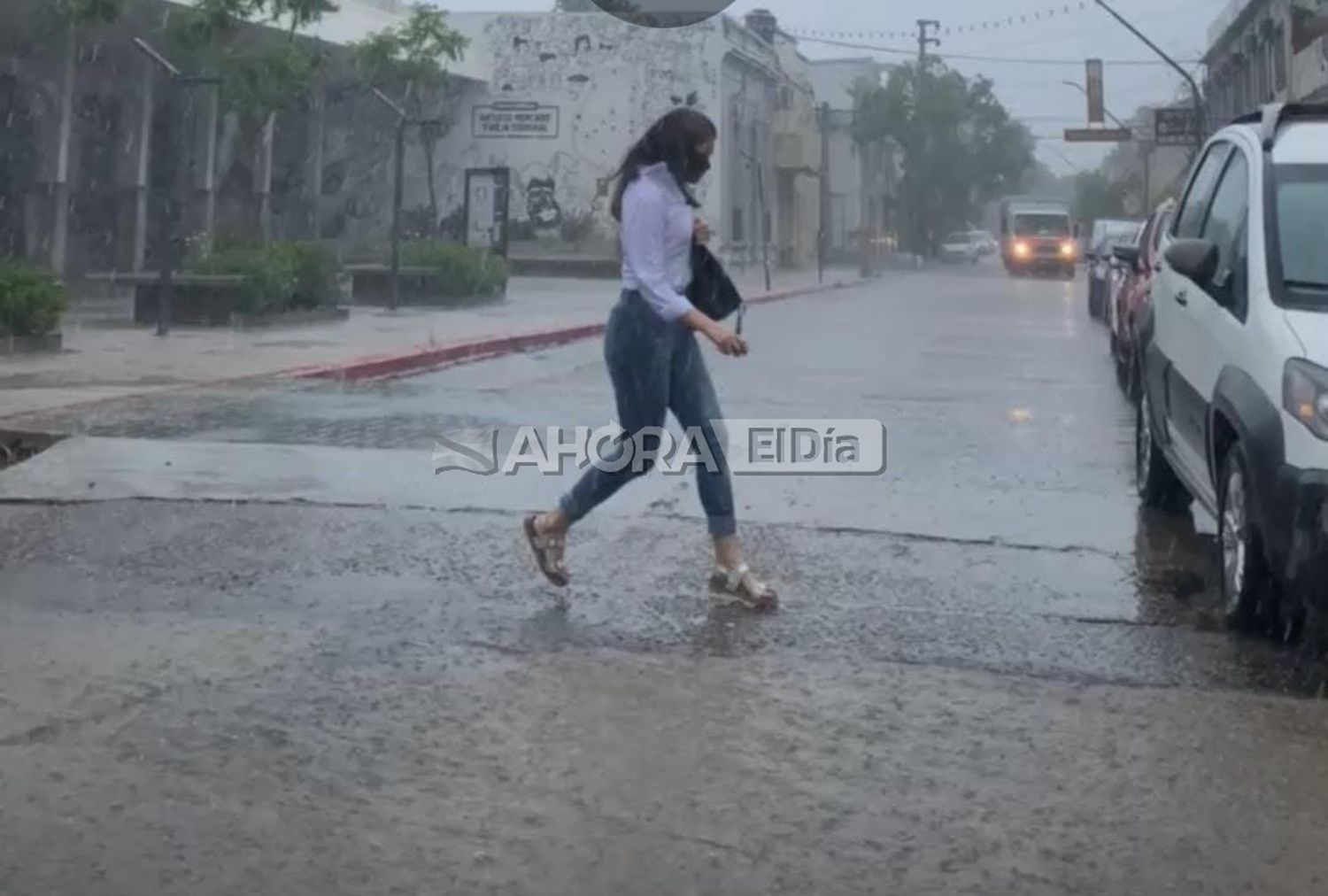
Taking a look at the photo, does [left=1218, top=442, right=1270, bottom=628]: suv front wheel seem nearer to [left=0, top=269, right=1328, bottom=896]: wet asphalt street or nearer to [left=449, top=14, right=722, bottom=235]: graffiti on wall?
[left=0, top=269, right=1328, bottom=896]: wet asphalt street

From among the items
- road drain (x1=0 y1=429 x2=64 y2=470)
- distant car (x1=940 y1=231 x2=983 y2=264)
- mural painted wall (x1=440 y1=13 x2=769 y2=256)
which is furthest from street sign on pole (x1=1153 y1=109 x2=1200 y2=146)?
distant car (x1=940 y1=231 x2=983 y2=264)

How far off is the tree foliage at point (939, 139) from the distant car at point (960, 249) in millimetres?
980

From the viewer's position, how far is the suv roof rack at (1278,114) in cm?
725

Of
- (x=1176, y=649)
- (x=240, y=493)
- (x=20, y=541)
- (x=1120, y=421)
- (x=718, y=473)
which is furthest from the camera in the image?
(x=1120, y=421)

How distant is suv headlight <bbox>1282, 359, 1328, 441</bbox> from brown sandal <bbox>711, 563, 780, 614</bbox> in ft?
6.09

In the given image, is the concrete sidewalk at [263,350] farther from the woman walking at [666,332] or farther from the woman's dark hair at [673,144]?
the woman's dark hair at [673,144]

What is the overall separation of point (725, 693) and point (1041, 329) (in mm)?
20517

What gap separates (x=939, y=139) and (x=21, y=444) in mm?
71681

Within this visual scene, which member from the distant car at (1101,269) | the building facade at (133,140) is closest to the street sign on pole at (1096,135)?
the distant car at (1101,269)

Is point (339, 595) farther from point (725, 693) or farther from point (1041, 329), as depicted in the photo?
point (1041, 329)

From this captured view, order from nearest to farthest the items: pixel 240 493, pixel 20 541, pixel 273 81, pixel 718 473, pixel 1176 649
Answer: pixel 1176 649 < pixel 718 473 < pixel 20 541 < pixel 240 493 < pixel 273 81

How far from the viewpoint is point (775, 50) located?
58.9 metres

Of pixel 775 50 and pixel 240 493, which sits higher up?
pixel 775 50

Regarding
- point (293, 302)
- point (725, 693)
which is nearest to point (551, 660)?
point (725, 693)
